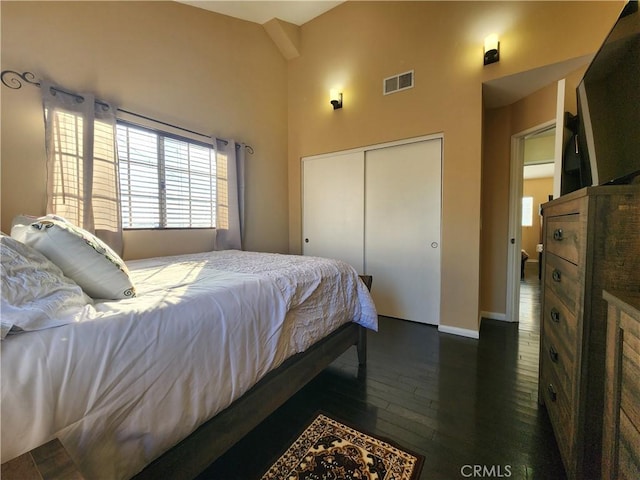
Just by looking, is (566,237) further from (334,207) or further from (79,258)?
(334,207)

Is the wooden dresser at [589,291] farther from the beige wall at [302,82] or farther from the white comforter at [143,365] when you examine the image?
the beige wall at [302,82]

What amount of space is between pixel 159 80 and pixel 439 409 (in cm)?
355

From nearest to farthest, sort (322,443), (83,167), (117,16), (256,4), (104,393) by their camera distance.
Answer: (104,393), (322,443), (83,167), (117,16), (256,4)

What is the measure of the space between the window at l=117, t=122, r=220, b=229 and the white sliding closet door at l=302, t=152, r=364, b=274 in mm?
1300

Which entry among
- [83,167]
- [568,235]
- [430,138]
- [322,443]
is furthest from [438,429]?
[83,167]

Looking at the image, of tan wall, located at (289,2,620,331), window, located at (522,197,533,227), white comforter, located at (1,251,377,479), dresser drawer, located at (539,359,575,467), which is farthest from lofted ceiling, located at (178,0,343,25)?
window, located at (522,197,533,227)

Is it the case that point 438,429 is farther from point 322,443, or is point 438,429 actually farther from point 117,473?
point 117,473

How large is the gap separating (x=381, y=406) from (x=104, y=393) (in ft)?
4.86

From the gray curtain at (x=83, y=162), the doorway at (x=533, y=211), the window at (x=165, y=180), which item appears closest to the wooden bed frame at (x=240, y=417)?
the gray curtain at (x=83, y=162)

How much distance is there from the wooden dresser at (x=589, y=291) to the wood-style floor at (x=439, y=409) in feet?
0.99

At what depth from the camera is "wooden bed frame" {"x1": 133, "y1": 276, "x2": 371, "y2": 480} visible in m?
0.94

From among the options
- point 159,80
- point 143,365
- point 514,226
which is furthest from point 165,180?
point 514,226

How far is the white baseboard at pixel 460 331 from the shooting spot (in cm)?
272

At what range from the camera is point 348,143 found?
3.46 m
